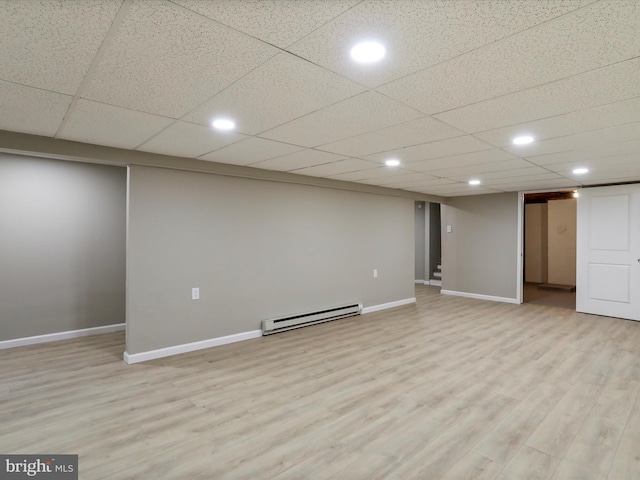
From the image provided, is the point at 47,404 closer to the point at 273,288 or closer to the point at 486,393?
the point at 273,288

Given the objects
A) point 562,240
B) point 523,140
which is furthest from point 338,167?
point 562,240

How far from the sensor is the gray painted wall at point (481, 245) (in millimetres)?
6703

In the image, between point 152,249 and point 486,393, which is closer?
point 486,393

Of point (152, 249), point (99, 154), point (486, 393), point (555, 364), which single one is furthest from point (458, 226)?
point (99, 154)

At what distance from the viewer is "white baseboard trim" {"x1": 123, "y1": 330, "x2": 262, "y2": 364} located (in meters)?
3.60

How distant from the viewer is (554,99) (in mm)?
2074

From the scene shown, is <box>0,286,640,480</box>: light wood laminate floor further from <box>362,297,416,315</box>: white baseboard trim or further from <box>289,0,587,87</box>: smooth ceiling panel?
<box>289,0,587,87</box>: smooth ceiling panel

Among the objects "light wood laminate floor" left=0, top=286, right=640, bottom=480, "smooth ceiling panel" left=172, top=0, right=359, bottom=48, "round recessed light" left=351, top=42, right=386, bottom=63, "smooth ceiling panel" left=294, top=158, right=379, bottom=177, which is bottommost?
"light wood laminate floor" left=0, top=286, right=640, bottom=480

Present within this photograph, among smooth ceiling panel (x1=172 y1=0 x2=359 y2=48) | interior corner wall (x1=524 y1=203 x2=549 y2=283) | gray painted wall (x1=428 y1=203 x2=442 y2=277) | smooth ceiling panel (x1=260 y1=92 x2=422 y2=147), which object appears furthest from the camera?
gray painted wall (x1=428 y1=203 x2=442 y2=277)

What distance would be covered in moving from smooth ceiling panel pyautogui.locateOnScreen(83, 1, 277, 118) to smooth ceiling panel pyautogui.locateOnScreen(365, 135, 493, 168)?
6.46 ft

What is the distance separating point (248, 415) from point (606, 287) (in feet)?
20.0

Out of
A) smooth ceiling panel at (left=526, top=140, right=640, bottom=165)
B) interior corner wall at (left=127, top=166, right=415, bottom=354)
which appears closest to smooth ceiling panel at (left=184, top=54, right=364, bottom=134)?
interior corner wall at (left=127, top=166, right=415, bottom=354)

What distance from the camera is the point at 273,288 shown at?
4.68 meters

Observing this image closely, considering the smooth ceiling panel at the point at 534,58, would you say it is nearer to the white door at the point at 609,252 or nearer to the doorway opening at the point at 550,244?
the white door at the point at 609,252
